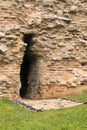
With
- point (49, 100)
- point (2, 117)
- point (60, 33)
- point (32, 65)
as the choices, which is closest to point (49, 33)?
point (60, 33)

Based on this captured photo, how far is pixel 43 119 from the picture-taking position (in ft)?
38.7

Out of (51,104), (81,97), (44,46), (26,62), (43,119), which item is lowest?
(26,62)

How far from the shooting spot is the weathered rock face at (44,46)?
17.5m

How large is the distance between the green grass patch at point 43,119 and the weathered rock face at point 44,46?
152 inches

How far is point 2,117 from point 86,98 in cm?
540

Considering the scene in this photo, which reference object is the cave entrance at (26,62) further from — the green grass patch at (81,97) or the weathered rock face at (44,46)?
the green grass patch at (81,97)

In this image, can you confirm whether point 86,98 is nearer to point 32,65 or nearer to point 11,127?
point 32,65

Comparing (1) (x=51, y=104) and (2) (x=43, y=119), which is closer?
(2) (x=43, y=119)

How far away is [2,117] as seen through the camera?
12781 millimetres

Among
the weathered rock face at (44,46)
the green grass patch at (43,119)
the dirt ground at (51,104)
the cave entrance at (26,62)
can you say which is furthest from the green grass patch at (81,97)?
the green grass patch at (43,119)

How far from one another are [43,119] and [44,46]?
7166 millimetres

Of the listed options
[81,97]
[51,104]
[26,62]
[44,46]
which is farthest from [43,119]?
[26,62]

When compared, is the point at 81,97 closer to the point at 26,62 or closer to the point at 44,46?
the point at 44,46

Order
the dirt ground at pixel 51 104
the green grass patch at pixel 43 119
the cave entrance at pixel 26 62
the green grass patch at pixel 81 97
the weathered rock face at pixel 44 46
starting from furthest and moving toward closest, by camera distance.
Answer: the cave entrance at pixel 26 62
the weathered rock face at pixel 44 46
the green grass patch at pixel 81 97
the dirt ground at pixel 51 104
the green grass patch at pixel 43 119
